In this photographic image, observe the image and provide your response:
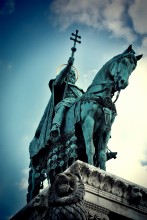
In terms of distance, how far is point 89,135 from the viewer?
948 centimetres

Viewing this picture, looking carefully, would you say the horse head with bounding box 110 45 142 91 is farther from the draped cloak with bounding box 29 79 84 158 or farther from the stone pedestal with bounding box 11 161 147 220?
the stone pedestal with bounding box 11 161 147 220

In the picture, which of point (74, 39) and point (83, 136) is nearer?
point (83, 136)

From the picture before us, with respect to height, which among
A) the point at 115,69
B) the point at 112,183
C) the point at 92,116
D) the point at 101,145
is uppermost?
the point at 115,69

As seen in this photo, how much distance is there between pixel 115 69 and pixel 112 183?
11.5 feet

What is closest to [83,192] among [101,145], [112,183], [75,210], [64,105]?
[75,210]

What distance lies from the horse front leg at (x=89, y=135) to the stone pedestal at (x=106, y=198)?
916mm

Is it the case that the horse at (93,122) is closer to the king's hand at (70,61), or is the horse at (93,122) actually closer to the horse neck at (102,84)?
the horse neck at (102,84)

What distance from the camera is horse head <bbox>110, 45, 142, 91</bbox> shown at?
10203 mm

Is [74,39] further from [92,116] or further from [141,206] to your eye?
[141,206]

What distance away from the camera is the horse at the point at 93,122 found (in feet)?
31.7

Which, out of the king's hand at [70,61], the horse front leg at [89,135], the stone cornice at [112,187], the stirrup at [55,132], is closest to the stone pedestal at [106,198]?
the stone cornice at [112,187]

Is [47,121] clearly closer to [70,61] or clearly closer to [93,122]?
[70,61]

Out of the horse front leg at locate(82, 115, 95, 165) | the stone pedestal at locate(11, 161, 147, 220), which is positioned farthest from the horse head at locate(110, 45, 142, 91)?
the stone pedestal at locate(11, 161, 147, 220)

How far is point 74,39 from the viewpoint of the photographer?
45.9 feet
